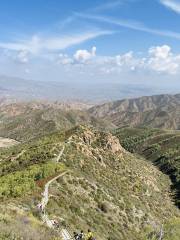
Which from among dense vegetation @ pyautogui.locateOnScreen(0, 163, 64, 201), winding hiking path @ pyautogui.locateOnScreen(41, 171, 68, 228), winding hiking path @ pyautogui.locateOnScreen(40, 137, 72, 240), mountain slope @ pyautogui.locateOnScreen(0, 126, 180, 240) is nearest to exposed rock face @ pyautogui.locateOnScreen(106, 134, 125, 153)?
mountain slope @ pyautogui.locateOnScreen(0, 126, 180, 240)

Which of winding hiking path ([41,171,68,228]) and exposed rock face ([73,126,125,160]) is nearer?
winding hiking path ([41,171,68,228])

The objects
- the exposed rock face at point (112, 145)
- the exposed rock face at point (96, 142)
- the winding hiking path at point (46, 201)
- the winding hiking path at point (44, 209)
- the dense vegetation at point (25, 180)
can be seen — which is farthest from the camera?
the exposed rock face at point (112, 145)

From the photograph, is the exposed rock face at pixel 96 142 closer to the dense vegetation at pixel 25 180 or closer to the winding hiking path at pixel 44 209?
the winding hiking path at pixel 44 209

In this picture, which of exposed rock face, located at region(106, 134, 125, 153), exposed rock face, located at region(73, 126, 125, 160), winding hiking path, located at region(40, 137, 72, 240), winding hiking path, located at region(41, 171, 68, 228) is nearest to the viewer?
winding hiking path, located at region(40, 137, 72, 240)

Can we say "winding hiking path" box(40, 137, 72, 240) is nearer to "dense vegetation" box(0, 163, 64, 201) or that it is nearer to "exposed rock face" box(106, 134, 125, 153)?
"dense vegetation" box(0, 163, 64, 201)

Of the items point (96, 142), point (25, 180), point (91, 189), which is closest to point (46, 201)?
point (25, 180)

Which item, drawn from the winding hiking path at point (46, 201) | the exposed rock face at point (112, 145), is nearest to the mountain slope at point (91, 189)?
the exposed rock face at point (112, 145)

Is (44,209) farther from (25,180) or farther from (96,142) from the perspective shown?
(96,142)

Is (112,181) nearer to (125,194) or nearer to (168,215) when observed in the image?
(125,194)
